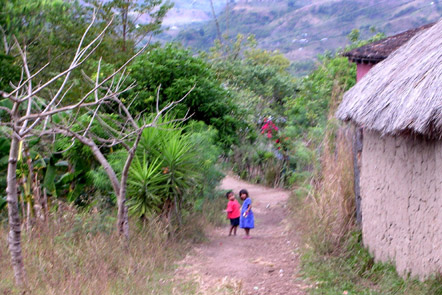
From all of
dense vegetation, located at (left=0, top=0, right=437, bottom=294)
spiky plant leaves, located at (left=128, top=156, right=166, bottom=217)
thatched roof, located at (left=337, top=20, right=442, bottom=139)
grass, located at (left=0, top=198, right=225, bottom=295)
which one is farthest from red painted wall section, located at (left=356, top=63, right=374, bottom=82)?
grass, located at (left=0, top=198, right=225, bottom=295)

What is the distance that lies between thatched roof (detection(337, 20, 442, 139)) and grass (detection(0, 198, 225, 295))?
292cm

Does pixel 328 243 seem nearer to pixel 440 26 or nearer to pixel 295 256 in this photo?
pixel 295 256

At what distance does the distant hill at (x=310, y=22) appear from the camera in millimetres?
42062

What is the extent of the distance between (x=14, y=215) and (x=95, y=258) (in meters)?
1.60

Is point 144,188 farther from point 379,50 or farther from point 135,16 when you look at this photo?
point 135,16

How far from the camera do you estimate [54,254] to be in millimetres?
6293

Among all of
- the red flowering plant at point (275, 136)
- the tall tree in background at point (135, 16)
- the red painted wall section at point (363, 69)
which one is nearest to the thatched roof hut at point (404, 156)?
the red painted wall section at point (363, 69)

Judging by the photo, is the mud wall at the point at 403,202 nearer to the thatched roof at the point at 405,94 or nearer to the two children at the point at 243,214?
the thatched roof at the point at 405,94

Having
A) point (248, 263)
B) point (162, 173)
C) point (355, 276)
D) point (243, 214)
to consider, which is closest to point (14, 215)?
point (162, 173)

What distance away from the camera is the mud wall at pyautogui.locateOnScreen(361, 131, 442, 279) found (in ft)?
18.1

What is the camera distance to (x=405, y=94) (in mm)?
5684

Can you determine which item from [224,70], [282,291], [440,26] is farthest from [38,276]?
[224,70]

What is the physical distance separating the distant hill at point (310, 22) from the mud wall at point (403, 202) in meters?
34.3

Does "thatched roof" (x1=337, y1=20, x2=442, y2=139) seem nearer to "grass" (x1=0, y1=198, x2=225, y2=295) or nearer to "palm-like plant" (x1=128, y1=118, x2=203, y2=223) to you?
"palm-like plant" (x1=128, y1=118, x2=203, y2=223)
